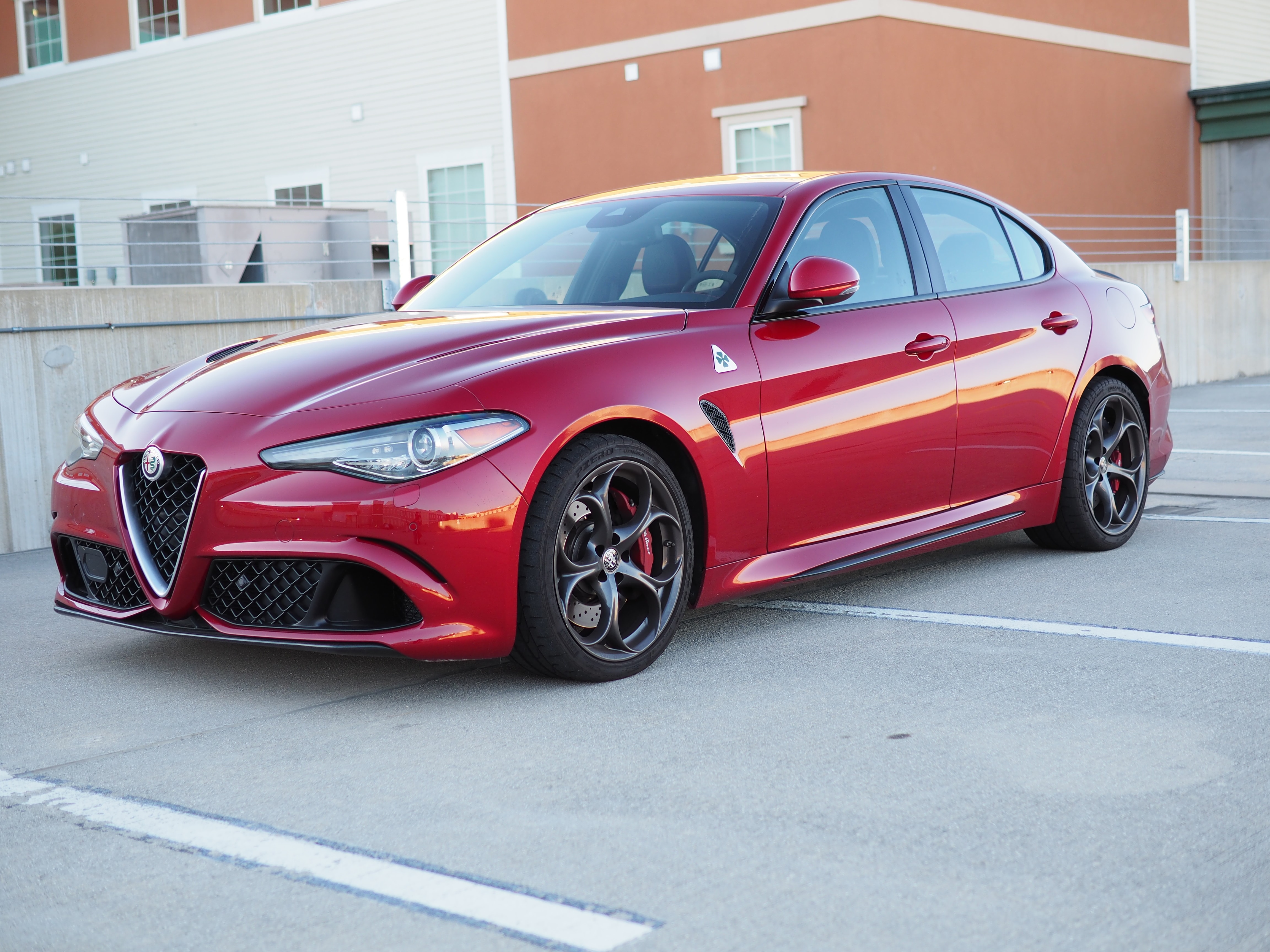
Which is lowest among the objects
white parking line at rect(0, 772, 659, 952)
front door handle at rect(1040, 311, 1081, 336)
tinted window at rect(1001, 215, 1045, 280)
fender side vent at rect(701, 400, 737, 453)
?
white parking line at rect(0, 772, 659, 952)

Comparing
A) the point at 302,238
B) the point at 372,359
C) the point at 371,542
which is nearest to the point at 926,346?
the point at 372,359

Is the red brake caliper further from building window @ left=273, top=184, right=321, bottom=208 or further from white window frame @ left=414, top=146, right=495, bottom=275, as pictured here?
building window @ left=273, top=184, right=321, bottom=208

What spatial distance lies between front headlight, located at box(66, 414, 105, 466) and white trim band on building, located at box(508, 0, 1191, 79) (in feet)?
41.2

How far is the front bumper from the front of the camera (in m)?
3.83

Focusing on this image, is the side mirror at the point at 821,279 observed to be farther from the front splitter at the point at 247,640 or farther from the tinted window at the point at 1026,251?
the front splitter at the point at 247,640

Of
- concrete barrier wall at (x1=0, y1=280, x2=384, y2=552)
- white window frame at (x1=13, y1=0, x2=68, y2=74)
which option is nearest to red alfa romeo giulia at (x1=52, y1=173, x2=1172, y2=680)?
concrete barrier wall at (x1=0, y1=280, x2=384, y2=552)

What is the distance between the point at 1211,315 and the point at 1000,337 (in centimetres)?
1289

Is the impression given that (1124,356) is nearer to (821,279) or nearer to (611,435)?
(821,279)

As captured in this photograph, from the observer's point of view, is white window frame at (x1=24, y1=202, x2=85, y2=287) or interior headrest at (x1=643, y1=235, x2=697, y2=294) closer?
interior headrest at (x1=643, y1=235, x2=697, y2=294)

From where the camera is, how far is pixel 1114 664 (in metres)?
4.23

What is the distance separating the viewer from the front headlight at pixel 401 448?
12.6 ft

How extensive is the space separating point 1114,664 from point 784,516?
108 cm

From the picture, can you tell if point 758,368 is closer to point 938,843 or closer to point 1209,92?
point 938,843

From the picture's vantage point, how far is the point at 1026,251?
5.93 metres
